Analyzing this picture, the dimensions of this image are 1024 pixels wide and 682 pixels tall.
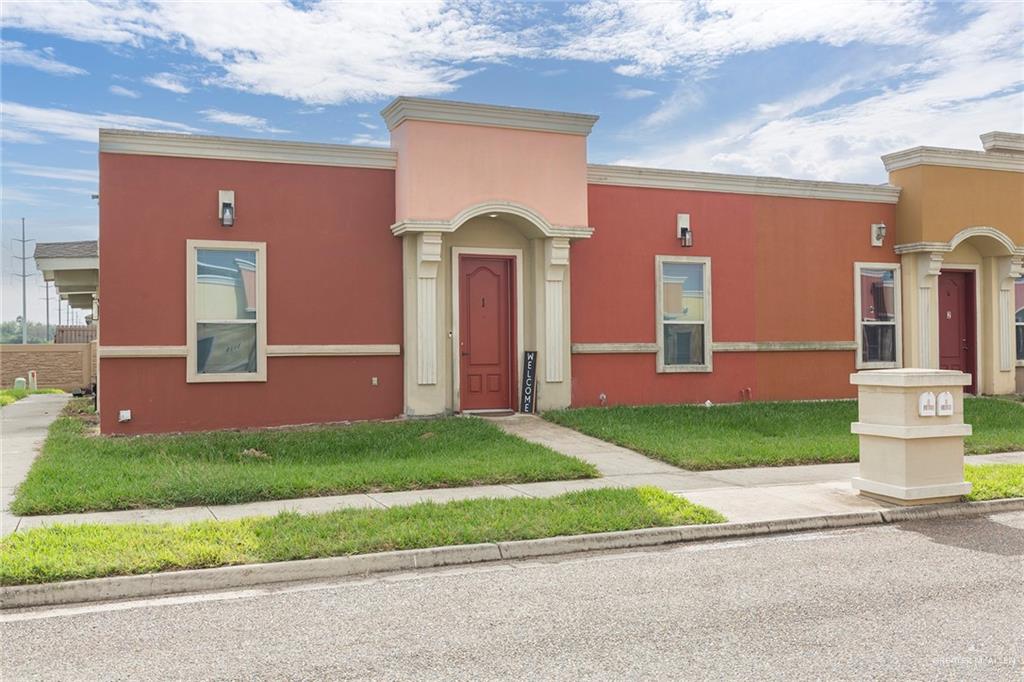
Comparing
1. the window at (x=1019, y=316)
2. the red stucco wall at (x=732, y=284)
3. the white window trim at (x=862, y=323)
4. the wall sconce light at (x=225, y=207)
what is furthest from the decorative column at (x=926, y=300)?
the wall sconce light at (x=225, y=207)

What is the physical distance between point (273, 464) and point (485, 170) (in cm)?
616

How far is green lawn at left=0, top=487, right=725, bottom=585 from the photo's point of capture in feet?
21.0

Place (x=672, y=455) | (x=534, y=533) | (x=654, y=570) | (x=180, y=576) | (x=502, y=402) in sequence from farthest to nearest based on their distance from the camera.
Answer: (x=502, y=402) < (x=672, y=455) < (x=534, y=533) < (x=654, y=570) < (x=180, y=576)

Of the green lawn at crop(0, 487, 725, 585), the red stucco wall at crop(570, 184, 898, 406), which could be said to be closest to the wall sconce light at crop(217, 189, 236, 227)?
the red stucco wall at crop(570, 184, 898, 406)

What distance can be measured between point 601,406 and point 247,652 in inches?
447

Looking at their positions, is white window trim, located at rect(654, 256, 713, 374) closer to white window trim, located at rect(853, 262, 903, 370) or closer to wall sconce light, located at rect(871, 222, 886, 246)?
white window trim, located at rect(853, 262, 903, 370)

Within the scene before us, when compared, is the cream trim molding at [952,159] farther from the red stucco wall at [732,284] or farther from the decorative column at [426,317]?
the decorative column at [426,317]

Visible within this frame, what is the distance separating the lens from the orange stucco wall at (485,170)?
14.2 metres

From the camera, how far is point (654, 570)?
6719 millimetres

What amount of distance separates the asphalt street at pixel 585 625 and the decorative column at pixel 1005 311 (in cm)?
1320

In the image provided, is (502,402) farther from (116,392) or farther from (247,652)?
(247,652)

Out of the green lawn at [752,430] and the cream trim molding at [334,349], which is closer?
the green lawn at [752,430]

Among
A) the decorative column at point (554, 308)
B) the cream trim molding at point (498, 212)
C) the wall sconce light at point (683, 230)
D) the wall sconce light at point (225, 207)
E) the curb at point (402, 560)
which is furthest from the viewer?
the wall sconce light at point (683, 230)

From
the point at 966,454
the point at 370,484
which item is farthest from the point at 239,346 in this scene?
the point at 966,454
